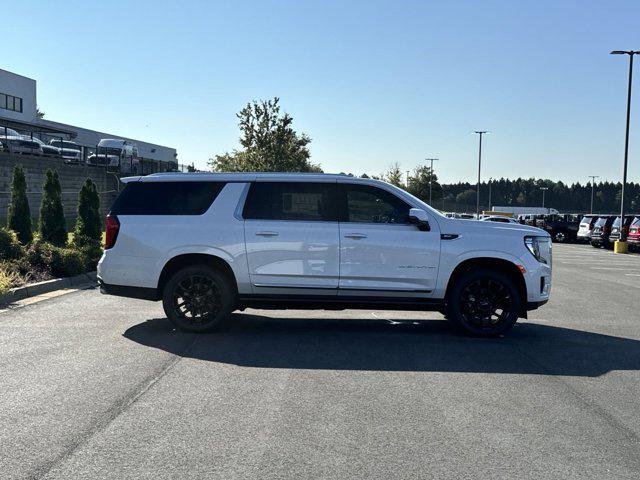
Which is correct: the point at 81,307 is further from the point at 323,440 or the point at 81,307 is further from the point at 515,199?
the point at 515,199

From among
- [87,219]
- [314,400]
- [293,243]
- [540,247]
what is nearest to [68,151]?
[87,219]

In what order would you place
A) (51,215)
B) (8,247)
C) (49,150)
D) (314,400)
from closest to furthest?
(314,400), (8,247), (51,215), (49,150)

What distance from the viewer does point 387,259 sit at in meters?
8.04

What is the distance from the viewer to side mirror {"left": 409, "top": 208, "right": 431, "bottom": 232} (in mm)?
7855

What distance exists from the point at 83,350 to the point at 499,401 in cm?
441

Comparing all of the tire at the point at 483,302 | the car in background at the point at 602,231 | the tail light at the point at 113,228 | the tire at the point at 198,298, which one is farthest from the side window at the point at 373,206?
the car in background at the point at 602,231

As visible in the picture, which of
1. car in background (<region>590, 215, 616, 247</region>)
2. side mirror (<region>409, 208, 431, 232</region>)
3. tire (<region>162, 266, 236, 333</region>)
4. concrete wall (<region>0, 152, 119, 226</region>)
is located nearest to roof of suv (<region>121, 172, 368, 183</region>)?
side mirror (<region>409, 208, 431, 232</region>)

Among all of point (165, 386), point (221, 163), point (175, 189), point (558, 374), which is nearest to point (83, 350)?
point (165, 386)

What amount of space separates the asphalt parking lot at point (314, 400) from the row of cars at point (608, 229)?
2466cm

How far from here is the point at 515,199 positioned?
18712cm

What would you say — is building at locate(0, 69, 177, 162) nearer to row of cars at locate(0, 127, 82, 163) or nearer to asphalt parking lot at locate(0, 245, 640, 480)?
row of cars at locate(0, 127, 82, 163)

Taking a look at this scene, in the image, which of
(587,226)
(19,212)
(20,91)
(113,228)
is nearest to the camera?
(113,228)

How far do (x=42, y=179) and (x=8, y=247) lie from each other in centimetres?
1688

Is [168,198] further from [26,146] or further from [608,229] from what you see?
[608,229]
